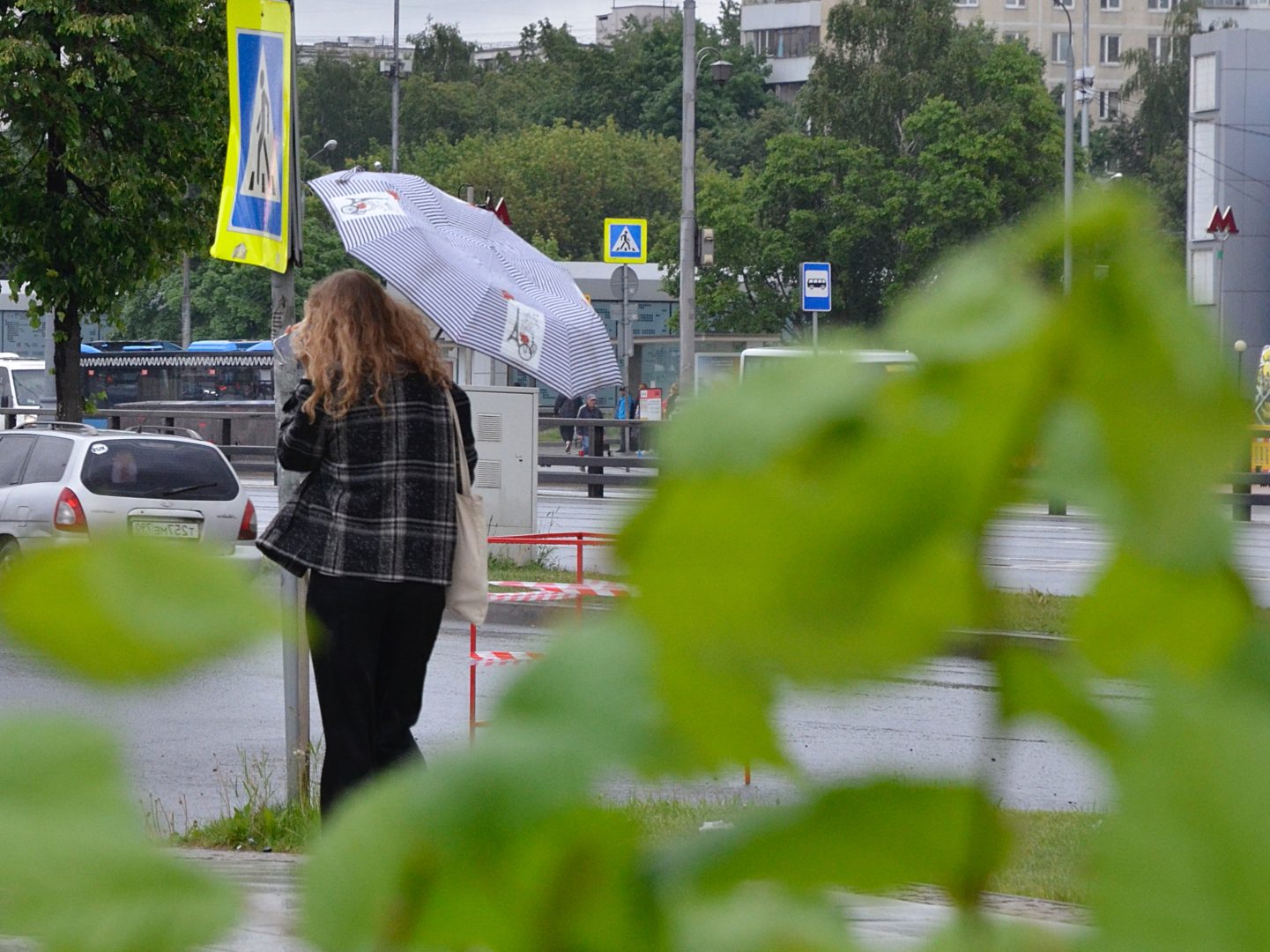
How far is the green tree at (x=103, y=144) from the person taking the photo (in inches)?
467

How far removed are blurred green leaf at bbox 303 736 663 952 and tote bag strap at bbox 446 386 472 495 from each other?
3.64 m

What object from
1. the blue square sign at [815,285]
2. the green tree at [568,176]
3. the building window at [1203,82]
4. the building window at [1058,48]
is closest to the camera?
the blue square sign at [815,285]

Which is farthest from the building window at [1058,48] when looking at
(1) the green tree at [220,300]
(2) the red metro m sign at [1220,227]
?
(2) the red metro m sign at [1220,227]

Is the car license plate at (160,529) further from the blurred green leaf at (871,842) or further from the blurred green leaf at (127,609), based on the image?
the blurred green leaf at (871,842)

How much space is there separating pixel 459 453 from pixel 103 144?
9.77 m

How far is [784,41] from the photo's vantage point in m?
74.4

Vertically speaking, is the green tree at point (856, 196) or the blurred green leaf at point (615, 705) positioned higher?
the green tree at point (856, 196)

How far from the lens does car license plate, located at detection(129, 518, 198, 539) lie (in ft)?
1.07

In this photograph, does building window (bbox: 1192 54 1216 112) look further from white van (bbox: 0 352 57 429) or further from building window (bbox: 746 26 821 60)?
building window (bbox: 746 26 821 60)

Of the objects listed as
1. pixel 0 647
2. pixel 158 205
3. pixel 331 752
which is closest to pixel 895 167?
pixel 158 205

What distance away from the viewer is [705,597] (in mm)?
251

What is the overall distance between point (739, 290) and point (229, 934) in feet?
133

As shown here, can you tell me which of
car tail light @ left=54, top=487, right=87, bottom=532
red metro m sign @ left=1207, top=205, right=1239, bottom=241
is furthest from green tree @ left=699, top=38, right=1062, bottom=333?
car tail light @ left=54, top=487, right=87, bottom=532

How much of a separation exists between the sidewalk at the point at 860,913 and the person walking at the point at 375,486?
3350 mm
